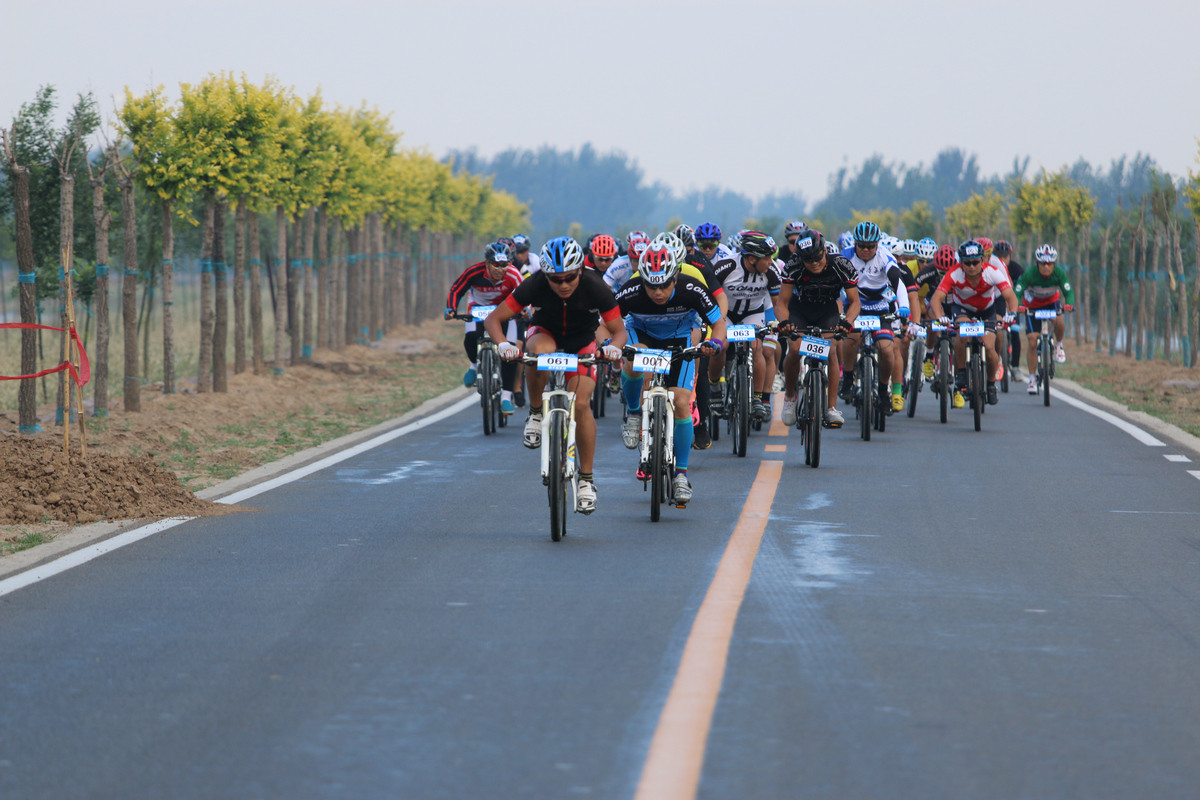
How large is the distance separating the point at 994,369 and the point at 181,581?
11.6 meters

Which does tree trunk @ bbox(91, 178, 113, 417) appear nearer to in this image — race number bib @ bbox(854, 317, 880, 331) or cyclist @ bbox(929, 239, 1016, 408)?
race number bib @ bbox(854, 317, 880, 331)

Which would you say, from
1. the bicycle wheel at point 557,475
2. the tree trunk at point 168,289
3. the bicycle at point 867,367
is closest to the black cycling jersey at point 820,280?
the bicycle at point 867,367

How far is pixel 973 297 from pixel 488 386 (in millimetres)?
5666

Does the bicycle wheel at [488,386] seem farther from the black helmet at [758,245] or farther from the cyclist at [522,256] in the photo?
the black helmet at [758,245]

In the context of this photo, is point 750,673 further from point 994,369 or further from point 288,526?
point 994,369

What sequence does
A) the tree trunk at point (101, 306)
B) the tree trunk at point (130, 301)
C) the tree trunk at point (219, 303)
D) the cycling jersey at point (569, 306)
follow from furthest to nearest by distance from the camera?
the tree trunk at point (219, 303) < the tree trunk at point (130, 301) < the tree trunk at point (101, 306) < the cycling jersey at point (569, 306)

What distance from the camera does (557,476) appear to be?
8984 mm

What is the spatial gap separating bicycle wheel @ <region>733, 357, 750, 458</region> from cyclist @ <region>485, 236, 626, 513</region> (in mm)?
4057

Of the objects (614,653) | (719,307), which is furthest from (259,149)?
(614,653)

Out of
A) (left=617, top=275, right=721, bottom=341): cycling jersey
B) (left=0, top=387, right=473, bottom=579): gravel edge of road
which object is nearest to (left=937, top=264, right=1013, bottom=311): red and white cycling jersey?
(left=0, top=387, right=473, bottom=579): gravel edge of road

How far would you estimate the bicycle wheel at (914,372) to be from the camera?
18359mm

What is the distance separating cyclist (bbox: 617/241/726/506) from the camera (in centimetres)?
1034

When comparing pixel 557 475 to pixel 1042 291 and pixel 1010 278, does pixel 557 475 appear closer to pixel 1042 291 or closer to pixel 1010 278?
pixel 1042 291

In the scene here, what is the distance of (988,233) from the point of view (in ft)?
170
